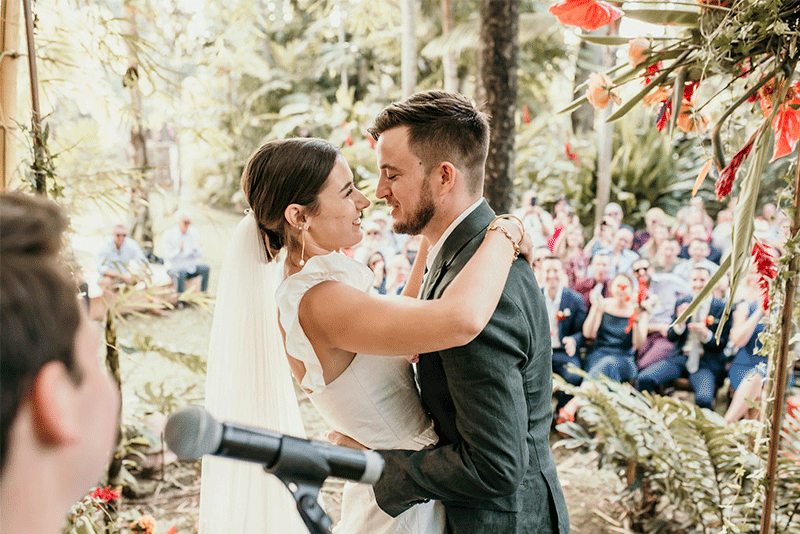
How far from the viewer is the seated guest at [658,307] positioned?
5477mm

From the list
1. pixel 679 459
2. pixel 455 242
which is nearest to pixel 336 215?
pixel 455 242

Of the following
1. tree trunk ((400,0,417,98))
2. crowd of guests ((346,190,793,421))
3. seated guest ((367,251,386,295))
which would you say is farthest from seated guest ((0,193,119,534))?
tree trunk ((400,0,417,98))

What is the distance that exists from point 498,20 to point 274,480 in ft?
11.9

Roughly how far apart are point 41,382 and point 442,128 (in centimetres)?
143

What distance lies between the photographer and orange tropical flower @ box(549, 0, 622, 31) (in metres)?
1.66

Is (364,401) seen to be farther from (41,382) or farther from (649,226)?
(649,226)

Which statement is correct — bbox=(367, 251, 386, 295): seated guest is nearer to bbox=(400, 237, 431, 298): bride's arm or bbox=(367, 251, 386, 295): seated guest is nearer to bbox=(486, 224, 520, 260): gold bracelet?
bbox=(400, 237, 431, 298): bride's arm

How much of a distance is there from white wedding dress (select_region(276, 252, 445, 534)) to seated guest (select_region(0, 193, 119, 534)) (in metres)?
0.99

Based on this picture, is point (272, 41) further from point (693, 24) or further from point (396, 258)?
point (693, 24)

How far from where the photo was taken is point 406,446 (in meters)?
1.70

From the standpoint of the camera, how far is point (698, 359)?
5441mm

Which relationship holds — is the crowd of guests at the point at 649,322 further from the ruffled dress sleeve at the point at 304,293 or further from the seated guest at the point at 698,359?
the ruffled dress sleeve at the point at 304,293

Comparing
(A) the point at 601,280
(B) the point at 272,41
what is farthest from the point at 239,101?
(A) the point at 601,280

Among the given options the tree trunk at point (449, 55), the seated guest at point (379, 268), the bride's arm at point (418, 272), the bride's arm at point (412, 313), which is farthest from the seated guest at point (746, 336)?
the tree trunk at point (449, 55)
